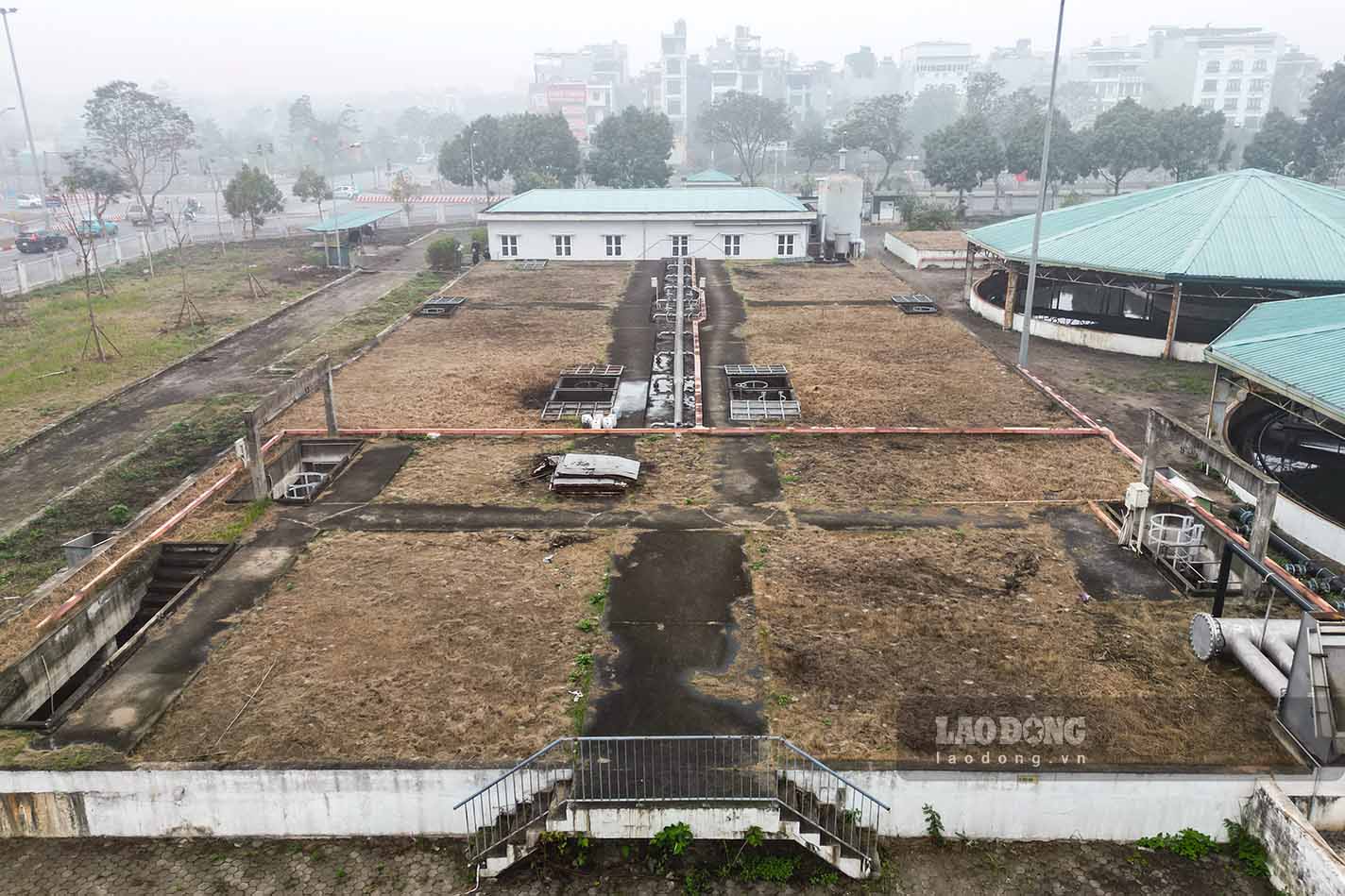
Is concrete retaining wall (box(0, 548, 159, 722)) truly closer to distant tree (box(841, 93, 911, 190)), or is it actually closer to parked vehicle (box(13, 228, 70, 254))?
parked vehicle (box(13, 228, 70, 254))

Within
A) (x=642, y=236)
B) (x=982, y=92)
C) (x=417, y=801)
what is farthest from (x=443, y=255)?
(x=982, y=92)

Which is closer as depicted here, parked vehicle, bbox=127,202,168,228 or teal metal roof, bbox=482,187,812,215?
teal metal roof, bbox=482,187,812,215

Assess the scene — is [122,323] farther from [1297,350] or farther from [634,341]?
[1297,350]

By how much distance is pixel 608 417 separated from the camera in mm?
27188

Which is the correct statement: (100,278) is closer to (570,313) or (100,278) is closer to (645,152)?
(570,313)

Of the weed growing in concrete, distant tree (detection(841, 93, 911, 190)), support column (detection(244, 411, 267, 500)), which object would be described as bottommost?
the weed growing in concrete

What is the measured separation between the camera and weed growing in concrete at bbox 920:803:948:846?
12398 mm

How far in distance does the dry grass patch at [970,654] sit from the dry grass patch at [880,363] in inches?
361

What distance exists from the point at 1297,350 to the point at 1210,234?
50.0 feet

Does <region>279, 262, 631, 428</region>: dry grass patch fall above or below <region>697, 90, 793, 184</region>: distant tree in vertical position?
below

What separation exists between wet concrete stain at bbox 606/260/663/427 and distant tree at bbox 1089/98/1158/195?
51970 mm

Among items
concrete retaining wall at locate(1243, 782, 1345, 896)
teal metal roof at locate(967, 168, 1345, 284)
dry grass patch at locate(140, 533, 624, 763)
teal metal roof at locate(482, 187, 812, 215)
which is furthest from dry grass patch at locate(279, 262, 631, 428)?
concrete retaining wall at locate(1243, 782, 1345, 896)

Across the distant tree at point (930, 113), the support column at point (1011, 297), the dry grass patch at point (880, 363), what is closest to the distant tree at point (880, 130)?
the dry grass patch at point (880, 363)

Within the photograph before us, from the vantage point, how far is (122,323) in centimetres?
4238
